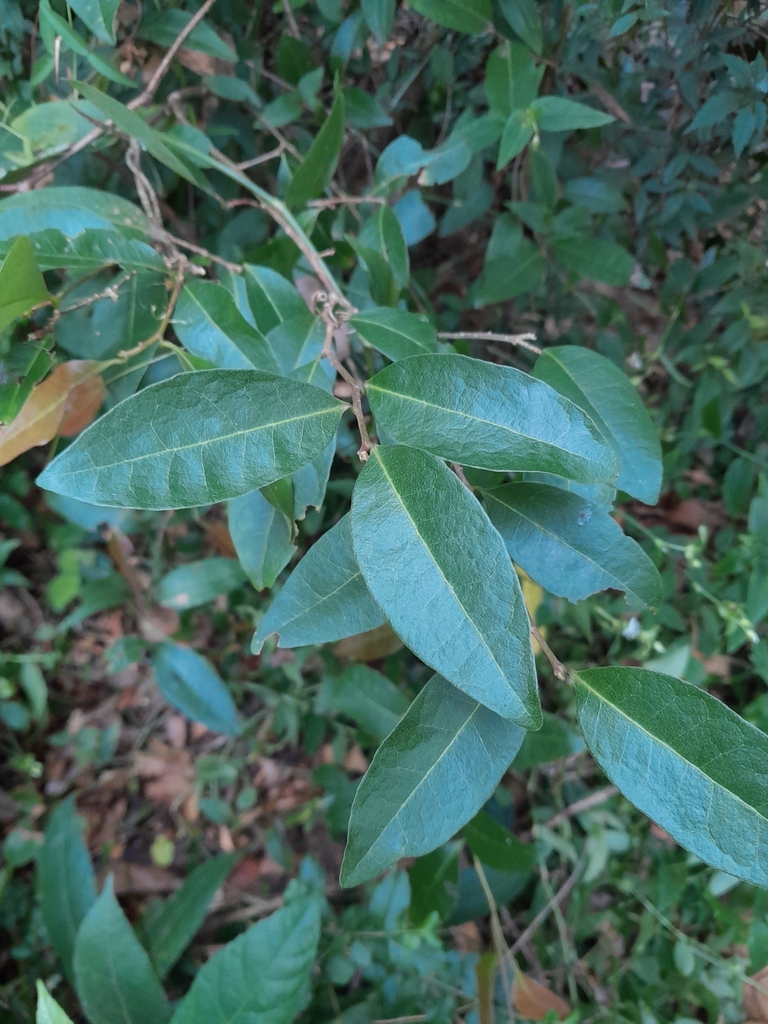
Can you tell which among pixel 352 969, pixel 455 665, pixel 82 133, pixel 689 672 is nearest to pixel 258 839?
pixel 352 969

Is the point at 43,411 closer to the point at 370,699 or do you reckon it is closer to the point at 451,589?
the point at 451,589

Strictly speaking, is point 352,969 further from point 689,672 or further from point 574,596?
point 574,596

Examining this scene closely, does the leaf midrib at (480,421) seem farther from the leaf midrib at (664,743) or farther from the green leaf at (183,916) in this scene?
the green leaf at (183,916)

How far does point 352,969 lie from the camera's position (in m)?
1.01

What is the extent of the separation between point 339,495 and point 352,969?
2.59 ft

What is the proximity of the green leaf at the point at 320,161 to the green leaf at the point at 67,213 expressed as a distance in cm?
19

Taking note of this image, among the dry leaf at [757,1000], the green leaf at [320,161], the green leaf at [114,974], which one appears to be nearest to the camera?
the green leaf at [320,161]

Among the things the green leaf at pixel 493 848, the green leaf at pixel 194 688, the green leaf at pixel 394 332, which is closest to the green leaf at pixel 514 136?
the green leaf at pixel 394 332

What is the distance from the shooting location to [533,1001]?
983mm

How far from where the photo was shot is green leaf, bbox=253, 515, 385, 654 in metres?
0.53

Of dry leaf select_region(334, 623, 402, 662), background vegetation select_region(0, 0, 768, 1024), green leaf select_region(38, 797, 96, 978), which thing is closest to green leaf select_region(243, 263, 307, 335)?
background vegetation select_region(0, 0, 768, 1024)

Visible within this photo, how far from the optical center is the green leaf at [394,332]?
58 centimetres

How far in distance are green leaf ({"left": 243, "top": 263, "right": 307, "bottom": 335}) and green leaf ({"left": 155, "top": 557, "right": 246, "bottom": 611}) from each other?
520 millimetres

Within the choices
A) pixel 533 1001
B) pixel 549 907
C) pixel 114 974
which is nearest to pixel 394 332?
pixel 114 974
